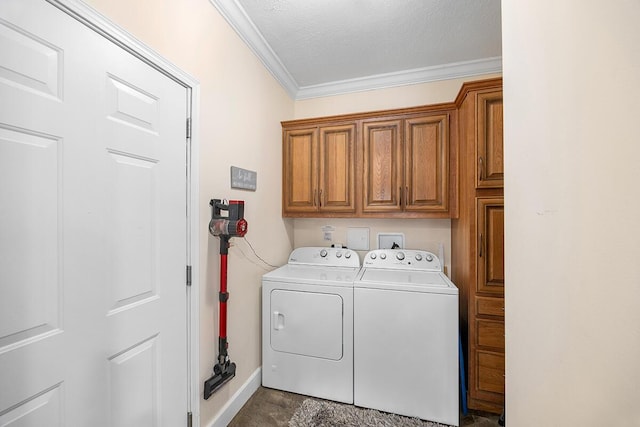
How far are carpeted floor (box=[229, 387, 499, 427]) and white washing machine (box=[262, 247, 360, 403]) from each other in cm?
7

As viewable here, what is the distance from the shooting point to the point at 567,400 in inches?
18.2

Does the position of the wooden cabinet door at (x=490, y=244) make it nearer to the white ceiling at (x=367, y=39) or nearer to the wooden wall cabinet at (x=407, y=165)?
the wooden wall cabinet at (x=407, y=165)

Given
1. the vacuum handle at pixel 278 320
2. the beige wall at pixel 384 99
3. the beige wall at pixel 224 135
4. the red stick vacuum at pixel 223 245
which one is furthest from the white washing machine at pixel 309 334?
the beige wall at pixel 384 99

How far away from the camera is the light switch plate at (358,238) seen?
2.55 metres

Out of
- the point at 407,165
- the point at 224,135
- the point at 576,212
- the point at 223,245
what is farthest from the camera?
the point at 407,165

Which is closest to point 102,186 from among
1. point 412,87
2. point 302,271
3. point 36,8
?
point 36,8

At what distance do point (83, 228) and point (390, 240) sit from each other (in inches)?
87.5

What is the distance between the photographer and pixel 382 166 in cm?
227

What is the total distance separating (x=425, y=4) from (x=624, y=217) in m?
1.87

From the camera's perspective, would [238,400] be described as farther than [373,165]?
No

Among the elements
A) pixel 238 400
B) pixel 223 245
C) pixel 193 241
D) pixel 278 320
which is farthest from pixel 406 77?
pixel 238 400

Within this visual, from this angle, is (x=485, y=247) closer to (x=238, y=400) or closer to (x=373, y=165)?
(x=373, y=165)

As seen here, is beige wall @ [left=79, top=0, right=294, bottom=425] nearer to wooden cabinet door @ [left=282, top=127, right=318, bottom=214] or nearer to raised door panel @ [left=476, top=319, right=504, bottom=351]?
wooden cabinet door @ [left=282, top=127, right=318, bottom=214]

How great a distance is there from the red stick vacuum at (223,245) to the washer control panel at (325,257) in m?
1.04
